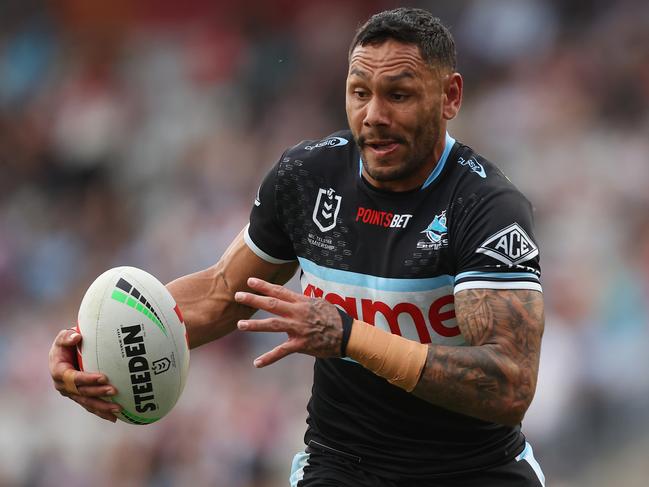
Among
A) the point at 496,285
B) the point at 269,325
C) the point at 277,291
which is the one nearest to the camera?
the point at 269,325

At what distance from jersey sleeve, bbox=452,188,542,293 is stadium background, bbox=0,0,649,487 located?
4.48 m

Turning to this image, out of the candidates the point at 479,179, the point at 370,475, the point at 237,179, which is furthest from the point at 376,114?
the point at 237,179

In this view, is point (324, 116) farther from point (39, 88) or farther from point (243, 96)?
point (39, 88)

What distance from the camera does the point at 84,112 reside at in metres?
13.8

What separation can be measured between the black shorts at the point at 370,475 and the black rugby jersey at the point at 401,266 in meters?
0.04

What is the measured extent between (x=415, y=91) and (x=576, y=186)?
5495 mm

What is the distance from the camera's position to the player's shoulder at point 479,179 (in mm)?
4590

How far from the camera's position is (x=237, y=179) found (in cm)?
1198

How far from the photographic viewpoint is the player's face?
Answer: 4.66m

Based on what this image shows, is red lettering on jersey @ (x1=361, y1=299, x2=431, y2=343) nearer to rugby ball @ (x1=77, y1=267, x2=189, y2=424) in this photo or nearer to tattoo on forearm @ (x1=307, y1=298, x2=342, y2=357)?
tattoo on forearm @ (x1=307, y1=298, x2=342, y2=357)

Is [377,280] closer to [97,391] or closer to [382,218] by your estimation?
[382,218]

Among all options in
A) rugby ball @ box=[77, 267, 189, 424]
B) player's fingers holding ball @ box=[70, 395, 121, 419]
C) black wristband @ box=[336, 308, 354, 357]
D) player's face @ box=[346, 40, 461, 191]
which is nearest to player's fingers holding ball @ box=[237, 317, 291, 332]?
black wristband @ box=[336, 308, 354, 357]

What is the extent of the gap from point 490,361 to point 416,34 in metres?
1.44

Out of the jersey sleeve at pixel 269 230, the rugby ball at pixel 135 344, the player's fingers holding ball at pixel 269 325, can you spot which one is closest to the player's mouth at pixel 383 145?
the jersey sleeve at pixel 269 230
